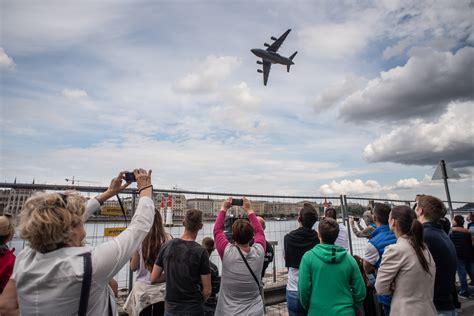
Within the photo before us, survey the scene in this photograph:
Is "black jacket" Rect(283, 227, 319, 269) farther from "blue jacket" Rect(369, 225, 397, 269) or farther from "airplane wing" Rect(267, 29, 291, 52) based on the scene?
"airplane wing" Rect(267, 29, 291, 52)

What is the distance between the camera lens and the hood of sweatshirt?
2.58 m

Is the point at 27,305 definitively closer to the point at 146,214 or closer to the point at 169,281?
the point at 146,214

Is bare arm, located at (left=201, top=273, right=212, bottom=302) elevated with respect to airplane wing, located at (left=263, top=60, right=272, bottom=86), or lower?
lower

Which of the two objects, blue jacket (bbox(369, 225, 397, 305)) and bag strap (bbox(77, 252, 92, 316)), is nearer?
bag strap (bbox(77, 252, 92, 316))

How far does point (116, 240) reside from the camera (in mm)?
1445

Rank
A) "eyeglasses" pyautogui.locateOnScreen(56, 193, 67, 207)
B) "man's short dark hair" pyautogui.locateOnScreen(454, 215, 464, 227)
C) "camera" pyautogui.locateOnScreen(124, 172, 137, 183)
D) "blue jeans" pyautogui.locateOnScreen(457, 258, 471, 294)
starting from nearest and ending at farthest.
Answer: "eyeglasses" pyautogui.locateOnScreen(56, 193, 67, 207) → "camera" pyautogui.locateOnScreen(124, 172, 137, 183) → "blue jeans" pyautogui.locateOnScreen(457, 258, 471, 294) → "man's short dark hair" pyautogui.locateOnScreen(454, 215, 464, 227)

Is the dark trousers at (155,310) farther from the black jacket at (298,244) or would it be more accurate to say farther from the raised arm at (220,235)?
the black jacket at (298,244)

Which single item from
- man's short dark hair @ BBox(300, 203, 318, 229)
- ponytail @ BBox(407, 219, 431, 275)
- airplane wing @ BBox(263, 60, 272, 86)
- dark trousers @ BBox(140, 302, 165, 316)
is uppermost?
airplane wing @ BBox(263, 60, 272, 86)

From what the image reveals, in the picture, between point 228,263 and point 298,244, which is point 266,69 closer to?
point 298,244

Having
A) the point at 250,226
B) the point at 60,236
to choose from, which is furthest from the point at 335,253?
the point at 60,236

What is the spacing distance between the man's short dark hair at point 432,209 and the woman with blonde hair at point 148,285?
278cm

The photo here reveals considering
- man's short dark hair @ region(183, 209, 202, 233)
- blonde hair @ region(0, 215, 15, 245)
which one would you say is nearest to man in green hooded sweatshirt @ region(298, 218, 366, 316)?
man's short dark hair @ region(183, 209, 202, 233)

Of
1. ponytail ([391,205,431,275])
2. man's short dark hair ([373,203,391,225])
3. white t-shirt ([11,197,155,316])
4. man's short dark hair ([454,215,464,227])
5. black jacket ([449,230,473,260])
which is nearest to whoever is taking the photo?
white t-shirt ([11,197,155,316])

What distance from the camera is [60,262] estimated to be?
4.22 feet
